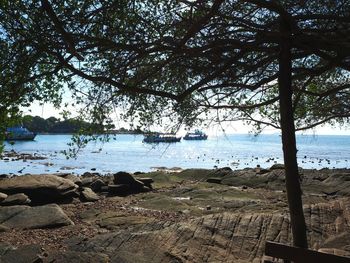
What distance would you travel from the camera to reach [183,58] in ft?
25.2

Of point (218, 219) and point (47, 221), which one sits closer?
point (218, 219)

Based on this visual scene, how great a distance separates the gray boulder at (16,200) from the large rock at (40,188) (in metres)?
0.68

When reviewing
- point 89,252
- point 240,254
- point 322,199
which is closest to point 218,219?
point 240,254

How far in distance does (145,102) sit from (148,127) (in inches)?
22.2

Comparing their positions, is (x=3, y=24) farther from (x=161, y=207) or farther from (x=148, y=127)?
(x=161, y=207)

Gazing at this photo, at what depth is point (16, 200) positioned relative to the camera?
15.0 m

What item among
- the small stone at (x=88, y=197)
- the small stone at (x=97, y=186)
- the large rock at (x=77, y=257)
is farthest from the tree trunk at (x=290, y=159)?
the small stone at (x=97, y=186)

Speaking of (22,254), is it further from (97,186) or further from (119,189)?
(97,186)

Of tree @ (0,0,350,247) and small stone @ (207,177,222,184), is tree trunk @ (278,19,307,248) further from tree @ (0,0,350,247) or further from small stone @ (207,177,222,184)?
small stone @ (207,177,222,184)

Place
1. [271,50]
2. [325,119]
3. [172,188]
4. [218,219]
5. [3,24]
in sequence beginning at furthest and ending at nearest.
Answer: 1. [172,188]
2. [325,119]
3. [218,219]
4. [271,50]
5. [3,24]

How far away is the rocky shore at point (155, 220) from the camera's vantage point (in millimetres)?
9570

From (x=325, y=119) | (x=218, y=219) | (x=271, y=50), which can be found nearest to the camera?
(x=271, y=50)

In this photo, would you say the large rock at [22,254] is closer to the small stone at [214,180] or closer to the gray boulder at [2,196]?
the gray boulder at [2,196]

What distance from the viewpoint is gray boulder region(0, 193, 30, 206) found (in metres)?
14.8
